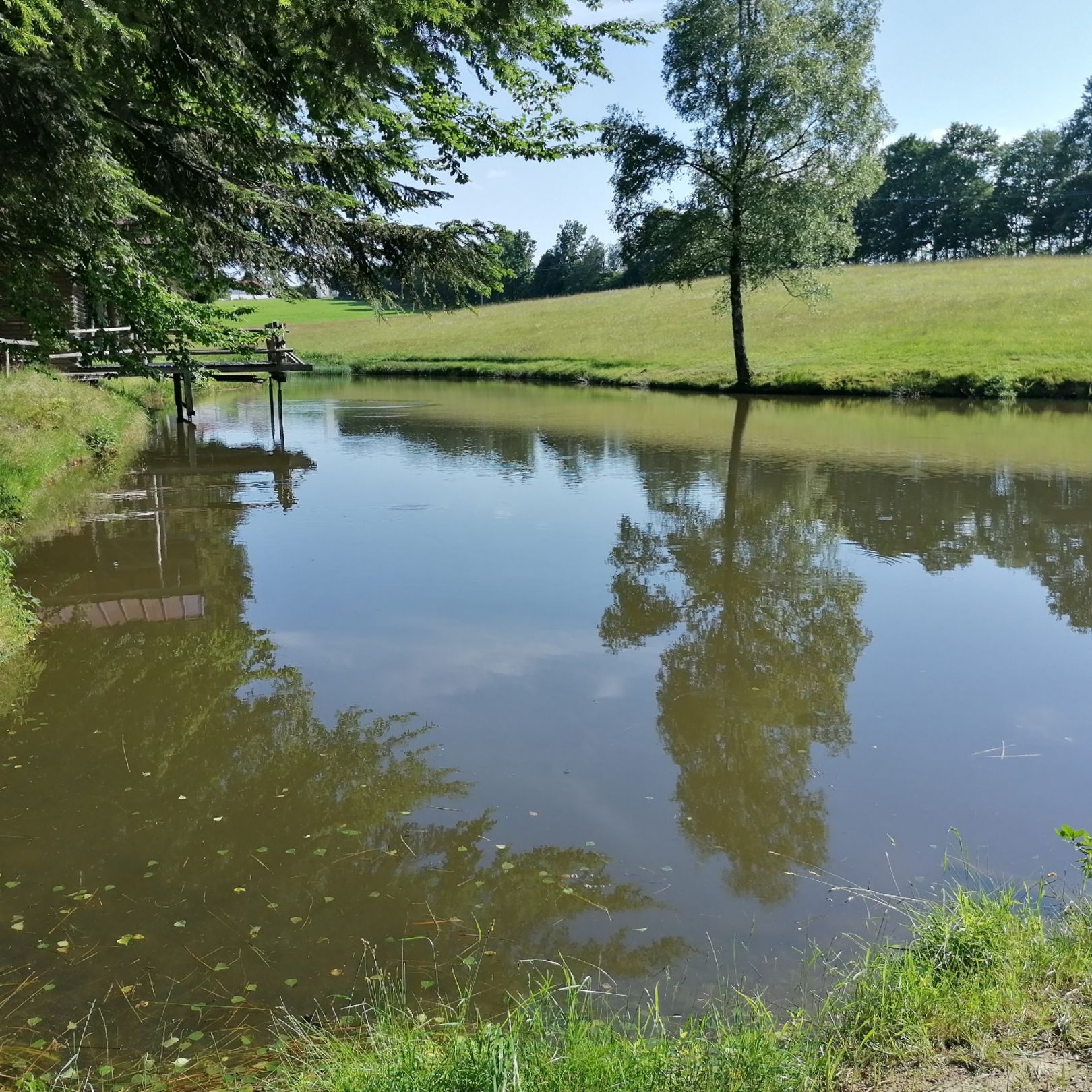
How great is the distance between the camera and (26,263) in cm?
850

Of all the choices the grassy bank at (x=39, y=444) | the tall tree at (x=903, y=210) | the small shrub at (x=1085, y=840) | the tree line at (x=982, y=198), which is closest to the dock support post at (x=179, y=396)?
the grassy bank at (x=39, y=444)

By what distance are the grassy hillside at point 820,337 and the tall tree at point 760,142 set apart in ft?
11.8

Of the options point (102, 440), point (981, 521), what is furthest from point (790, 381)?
point (102, 440)

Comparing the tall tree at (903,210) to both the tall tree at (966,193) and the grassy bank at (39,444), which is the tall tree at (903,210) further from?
the grassy bank at (39,444)

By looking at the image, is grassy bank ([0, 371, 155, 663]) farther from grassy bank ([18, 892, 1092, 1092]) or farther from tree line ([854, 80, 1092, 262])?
tree line ([854, 80, 1092, 262])

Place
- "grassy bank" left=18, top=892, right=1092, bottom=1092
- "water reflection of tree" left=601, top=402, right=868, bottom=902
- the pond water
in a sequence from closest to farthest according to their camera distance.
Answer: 1. "grassy bank" left=18, top=892, right=1092, bottom=1092
2. the pond water
3. "water reflection of tree" left=601, top=402, right=868, bottom=902

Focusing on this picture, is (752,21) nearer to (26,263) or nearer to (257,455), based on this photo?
(257,455)

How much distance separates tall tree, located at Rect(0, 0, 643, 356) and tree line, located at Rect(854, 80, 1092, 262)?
70861mm

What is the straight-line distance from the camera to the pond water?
3877 millimetres

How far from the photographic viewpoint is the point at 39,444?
14.2 metres

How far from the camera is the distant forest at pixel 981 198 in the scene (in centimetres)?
7300

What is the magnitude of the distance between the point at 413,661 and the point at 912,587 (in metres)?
5.11

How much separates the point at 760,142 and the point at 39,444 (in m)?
22.7

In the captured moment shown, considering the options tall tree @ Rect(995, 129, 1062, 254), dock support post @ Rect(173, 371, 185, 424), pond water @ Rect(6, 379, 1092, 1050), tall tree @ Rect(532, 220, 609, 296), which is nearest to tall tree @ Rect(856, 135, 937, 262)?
tall tree @ Rect(995, 129, 1062, 254)
